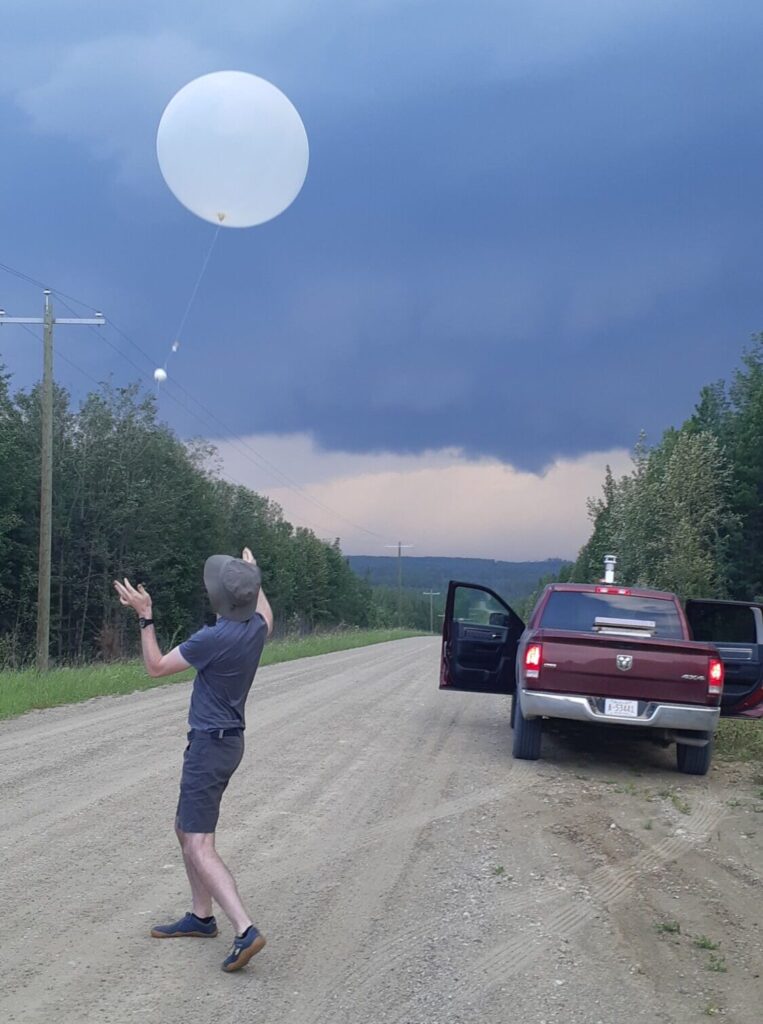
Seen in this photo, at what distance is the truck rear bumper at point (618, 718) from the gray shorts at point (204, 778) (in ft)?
19.7

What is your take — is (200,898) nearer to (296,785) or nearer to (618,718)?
(296,785)

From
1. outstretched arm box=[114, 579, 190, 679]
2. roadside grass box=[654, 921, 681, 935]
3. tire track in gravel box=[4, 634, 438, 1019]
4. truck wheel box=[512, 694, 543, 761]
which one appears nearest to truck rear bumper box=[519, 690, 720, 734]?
truck wheel box=[512, 694, 543, 761]

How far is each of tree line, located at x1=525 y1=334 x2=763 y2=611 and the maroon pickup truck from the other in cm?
2230

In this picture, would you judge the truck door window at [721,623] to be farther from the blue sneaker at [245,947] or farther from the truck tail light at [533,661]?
the blue sneaker at [245,947]

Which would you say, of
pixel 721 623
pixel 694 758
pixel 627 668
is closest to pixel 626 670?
pixel 627 668

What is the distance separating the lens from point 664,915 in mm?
6137

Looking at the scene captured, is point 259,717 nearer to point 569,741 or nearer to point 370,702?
point 370,702

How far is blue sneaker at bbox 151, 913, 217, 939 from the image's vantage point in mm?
5348

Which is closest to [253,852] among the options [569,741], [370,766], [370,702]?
[370,766]

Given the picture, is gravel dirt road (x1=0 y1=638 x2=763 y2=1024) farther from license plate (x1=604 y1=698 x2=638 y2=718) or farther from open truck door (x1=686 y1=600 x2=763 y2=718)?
open truck door (x1=686 y1=600 x2=763 y2=718)

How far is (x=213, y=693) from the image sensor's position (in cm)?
509

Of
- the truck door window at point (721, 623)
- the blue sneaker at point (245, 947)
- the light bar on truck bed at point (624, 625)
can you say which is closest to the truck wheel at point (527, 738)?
the light bar on truck bed at point (624, 625)

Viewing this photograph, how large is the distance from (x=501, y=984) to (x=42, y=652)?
21.2 m

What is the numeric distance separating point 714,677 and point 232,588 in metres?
6.74
